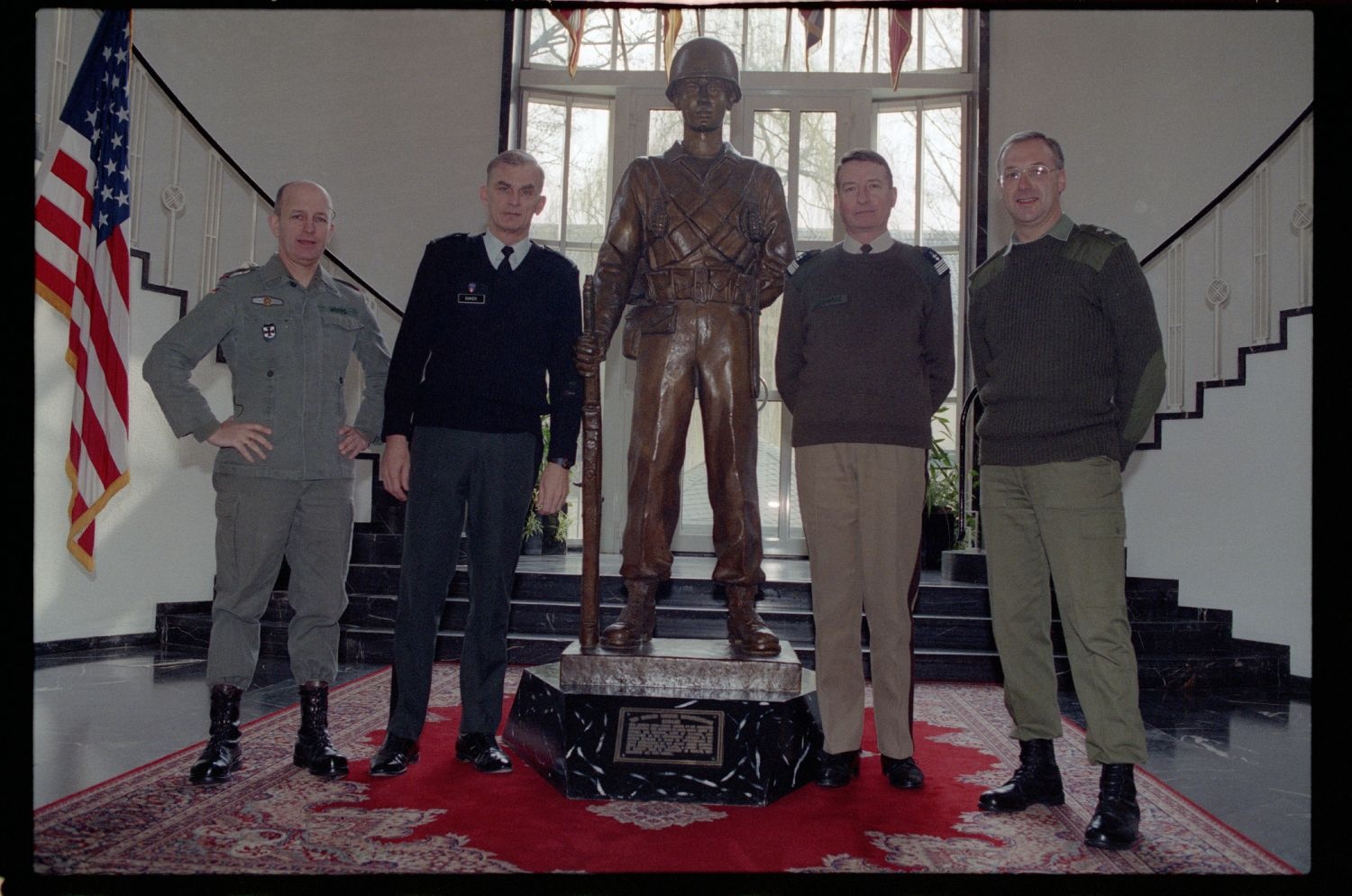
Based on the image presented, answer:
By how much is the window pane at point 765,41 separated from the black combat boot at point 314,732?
7.10 m

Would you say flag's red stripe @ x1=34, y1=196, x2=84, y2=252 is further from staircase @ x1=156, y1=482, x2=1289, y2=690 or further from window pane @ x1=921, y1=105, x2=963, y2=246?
window pane @ x1=921, y1=105, x2=963, y2=246

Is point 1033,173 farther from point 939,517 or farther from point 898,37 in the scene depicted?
point 898,37

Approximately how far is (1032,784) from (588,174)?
6.99 meters

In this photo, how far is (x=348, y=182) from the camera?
7.70 meters

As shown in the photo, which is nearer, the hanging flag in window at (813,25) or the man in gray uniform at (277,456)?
the man in gray uniform at (277,456)

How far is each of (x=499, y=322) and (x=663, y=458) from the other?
666mm

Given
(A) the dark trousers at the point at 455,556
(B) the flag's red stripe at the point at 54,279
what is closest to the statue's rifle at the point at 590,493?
(A) the dark trousers at the point at 455,556

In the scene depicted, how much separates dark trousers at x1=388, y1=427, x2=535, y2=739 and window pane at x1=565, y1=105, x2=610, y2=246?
19.2 feet

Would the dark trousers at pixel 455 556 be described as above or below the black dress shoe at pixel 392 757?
above

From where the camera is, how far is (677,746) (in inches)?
104

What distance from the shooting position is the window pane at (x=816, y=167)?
8320mm

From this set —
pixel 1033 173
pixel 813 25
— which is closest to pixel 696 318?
pixel 1033 173

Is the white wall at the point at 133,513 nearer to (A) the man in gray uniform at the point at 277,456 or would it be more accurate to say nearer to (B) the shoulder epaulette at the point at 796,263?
(A) the man in gray uniform at the point at 277,456

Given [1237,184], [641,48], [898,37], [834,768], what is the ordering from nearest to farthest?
[834,768] < [1237,184] < [898,37] < [641,48]
